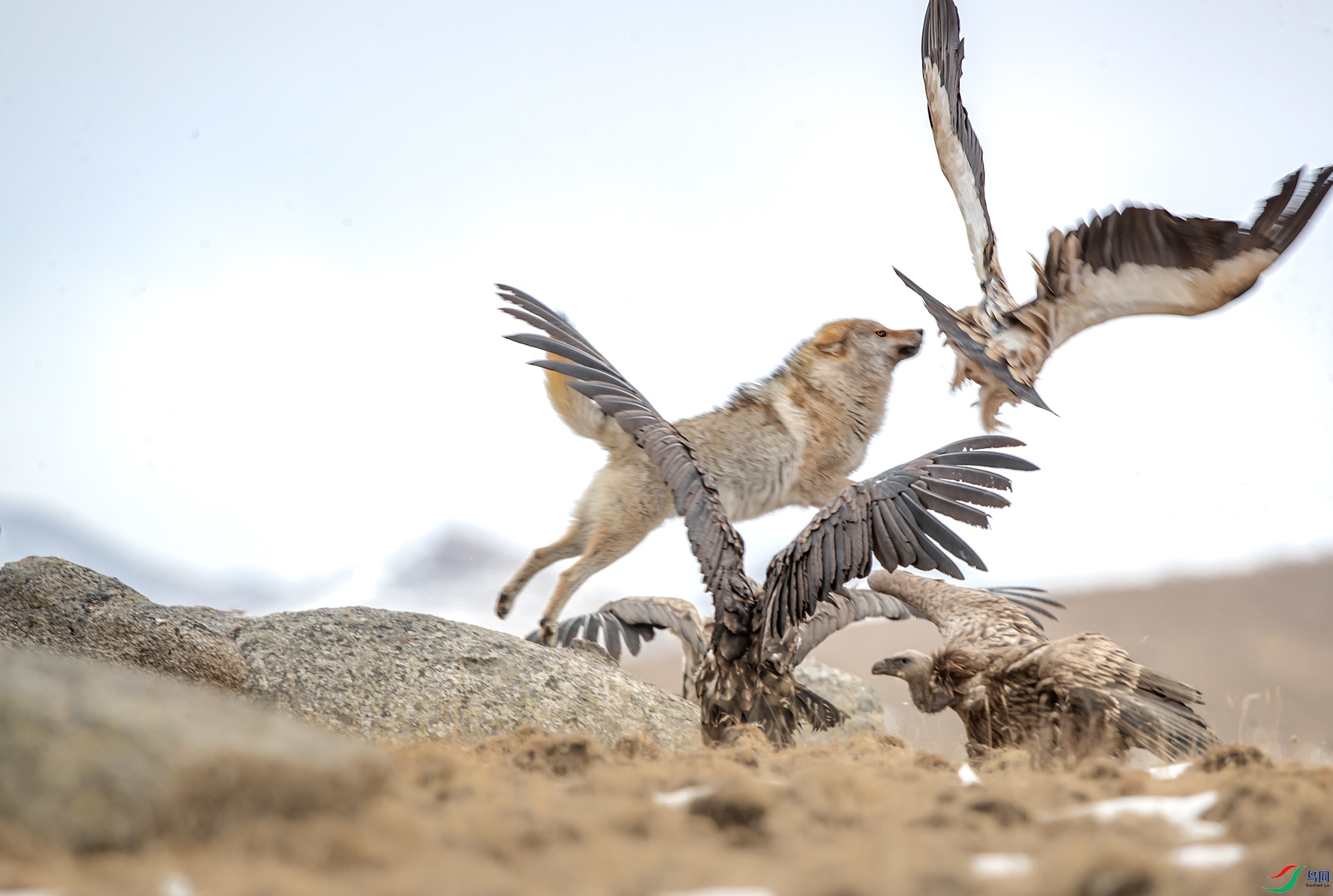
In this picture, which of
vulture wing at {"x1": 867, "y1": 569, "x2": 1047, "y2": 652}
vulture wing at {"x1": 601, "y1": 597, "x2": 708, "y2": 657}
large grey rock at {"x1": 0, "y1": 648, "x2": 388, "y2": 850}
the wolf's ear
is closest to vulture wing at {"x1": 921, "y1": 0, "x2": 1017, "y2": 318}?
vulture wing at {"x1": 867, "y1": 569, "x2": 1047, "y2": 652}

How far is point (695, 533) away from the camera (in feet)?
15.4

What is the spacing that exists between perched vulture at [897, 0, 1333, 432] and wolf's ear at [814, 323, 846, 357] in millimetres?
1884

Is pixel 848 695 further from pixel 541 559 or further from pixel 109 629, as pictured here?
pixel 109 629

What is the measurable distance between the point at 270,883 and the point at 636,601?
4.89m

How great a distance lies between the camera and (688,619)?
20.6 feet

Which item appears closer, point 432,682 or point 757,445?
point 432,682

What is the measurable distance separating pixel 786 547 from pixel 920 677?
1088 mm

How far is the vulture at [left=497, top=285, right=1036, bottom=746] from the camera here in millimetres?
4234

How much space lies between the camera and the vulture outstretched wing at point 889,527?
4.16 metres

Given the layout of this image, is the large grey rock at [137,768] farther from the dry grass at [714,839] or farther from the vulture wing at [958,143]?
the vulture wing at [958,143]

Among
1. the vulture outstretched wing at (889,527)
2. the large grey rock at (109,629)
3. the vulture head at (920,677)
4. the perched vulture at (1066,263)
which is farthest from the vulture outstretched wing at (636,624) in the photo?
the perched vulture at (1066,263)

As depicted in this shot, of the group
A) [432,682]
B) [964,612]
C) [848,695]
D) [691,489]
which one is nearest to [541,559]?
[432,682]

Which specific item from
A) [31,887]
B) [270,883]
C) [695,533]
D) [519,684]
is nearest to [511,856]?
[270,883]

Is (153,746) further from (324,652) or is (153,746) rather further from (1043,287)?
(1043,287)
